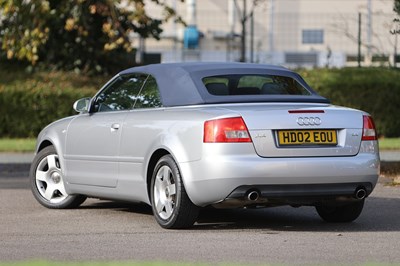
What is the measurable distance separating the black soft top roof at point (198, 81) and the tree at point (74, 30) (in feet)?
35.7

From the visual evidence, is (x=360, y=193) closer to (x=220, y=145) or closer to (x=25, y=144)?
(x=220, y=145)

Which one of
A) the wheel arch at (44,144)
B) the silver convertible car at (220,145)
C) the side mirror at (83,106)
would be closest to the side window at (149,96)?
the silver convertible car at (220,145)

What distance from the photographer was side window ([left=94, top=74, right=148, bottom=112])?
11.4 metres

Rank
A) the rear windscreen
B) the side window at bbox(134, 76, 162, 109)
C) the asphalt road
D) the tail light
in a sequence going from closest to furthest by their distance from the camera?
the asphalt road → the tail light → the rear windscreen → the side window at bbox(134, 76, 162, 109)

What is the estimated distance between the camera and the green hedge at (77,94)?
24.9 meters

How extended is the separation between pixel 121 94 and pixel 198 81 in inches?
44.2

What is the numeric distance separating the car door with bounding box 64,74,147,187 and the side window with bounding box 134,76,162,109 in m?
0.09

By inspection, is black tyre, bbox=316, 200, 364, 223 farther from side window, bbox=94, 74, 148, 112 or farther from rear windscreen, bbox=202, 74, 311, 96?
side window, bbox=94, 74, 148, 112

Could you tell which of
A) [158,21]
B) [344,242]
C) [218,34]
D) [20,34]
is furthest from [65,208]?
[218,34]

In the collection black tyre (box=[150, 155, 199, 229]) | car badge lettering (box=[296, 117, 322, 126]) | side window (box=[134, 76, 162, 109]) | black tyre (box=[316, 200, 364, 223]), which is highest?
→ side window (box=[134, 76, 162, 109])

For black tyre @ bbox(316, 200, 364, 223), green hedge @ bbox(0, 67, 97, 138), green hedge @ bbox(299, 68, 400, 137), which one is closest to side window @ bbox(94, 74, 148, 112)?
black tyre @ bbox(316, 200, 364, 223)

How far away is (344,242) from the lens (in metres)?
9.47

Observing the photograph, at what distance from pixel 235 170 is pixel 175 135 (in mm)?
716

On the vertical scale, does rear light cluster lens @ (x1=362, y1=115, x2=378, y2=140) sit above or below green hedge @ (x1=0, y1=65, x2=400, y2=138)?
above
